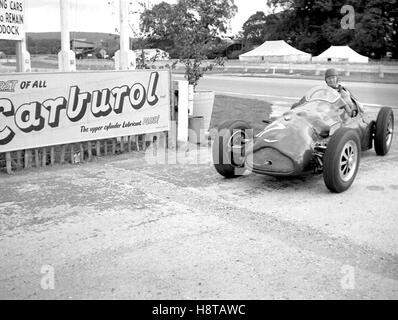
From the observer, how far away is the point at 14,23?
1059 cm

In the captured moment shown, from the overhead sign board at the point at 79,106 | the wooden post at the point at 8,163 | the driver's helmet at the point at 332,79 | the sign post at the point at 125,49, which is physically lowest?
the wooden post at the point at 8,163

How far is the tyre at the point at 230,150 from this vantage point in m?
6.97

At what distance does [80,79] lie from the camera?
7.96 meters

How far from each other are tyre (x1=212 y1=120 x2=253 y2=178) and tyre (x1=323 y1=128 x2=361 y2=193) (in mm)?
1360

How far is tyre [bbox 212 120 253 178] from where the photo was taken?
697 cm

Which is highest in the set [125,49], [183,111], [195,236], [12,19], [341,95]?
[12,19]

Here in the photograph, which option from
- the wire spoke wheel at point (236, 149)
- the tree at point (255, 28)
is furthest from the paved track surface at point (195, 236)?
the tree at point (255, 28)

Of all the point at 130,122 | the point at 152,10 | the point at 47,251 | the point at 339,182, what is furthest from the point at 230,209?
the point at 152,10

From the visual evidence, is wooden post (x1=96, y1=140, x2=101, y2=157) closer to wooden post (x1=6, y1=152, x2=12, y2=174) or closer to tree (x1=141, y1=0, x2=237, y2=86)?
wooden post (x1=6, y1=152, x2=12, y2=174)

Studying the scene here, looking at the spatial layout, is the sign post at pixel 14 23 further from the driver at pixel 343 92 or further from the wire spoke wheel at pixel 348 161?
the wire spoke wheel at pixel 348 161

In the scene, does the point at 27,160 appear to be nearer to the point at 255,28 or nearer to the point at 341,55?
the point at 341,55

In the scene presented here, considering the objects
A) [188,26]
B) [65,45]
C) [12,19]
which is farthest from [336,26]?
[12,19]

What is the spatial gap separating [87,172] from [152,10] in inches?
210

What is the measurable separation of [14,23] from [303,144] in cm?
708
